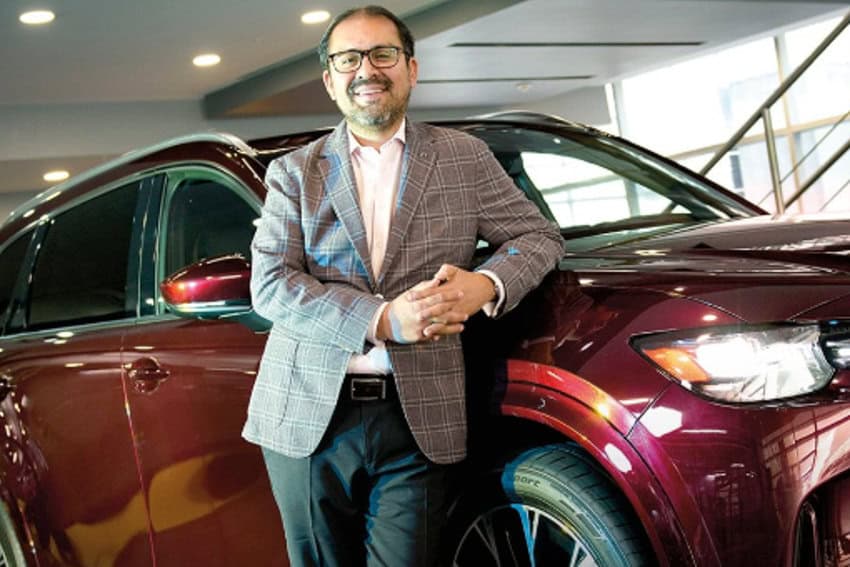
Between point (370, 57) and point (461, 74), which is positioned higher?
point (461, 74)

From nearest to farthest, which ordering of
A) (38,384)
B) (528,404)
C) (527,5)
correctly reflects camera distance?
(528,404), (38,384), (527,5)

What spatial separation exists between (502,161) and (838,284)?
119 cm

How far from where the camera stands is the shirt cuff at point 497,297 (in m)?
2.34

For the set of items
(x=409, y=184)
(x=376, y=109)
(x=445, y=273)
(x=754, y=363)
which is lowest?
(x=754, y=363)

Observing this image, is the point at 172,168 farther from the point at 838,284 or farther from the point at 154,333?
the point at 838,284

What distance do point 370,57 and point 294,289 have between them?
458mm

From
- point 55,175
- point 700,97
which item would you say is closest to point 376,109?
point 55,175

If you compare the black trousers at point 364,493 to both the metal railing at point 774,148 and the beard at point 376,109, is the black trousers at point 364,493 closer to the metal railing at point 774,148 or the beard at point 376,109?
the beard at point 376,109

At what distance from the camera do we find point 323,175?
252cm

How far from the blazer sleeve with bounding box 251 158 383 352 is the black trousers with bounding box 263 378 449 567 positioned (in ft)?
0.52

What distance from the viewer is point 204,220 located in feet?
10.7

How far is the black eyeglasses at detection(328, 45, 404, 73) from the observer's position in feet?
8.10

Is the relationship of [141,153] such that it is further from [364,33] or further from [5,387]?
[364,33]

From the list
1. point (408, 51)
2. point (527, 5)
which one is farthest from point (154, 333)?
point (527, 5)
